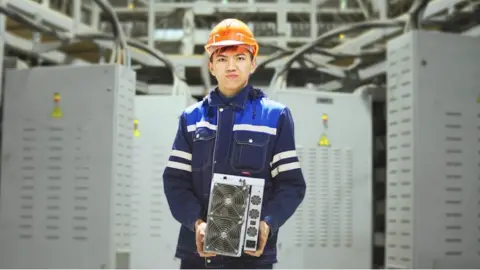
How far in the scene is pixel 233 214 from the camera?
1443mm

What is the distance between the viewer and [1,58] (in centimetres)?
384

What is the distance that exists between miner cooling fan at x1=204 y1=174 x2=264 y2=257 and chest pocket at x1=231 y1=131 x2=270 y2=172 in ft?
0.27

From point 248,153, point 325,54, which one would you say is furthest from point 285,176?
point 325,54

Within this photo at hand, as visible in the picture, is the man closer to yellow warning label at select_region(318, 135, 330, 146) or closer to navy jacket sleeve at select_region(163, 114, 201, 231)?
navy jacket sleeve at select_region(163, 114, 201, 231)

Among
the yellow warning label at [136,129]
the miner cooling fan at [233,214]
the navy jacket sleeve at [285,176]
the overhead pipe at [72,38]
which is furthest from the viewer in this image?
the yellow warning label at [136,129]

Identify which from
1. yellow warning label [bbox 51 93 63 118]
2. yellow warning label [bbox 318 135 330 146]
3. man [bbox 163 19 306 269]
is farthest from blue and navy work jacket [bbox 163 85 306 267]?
yellow warning label [bbox 318 135 330 146]

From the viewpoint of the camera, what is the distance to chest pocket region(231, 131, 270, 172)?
154 cm

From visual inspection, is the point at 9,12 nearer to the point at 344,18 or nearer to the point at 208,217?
the point at 208,217

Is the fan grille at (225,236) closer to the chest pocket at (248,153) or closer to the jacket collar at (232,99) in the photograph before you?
the chest pocket at (248,153)

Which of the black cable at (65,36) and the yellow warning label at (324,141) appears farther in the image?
the yellow warning label at (324,141)

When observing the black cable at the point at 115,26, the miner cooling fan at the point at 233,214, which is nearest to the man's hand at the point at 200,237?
the miner cooling fan at the point at 233,214

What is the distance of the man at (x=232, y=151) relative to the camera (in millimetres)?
1542

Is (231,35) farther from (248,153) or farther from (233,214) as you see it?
(233,214)

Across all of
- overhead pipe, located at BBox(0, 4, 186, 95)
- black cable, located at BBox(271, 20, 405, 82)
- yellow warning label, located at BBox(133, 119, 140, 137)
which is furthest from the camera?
yellow warning label, located at BBox(133, 119, 140, 137)
